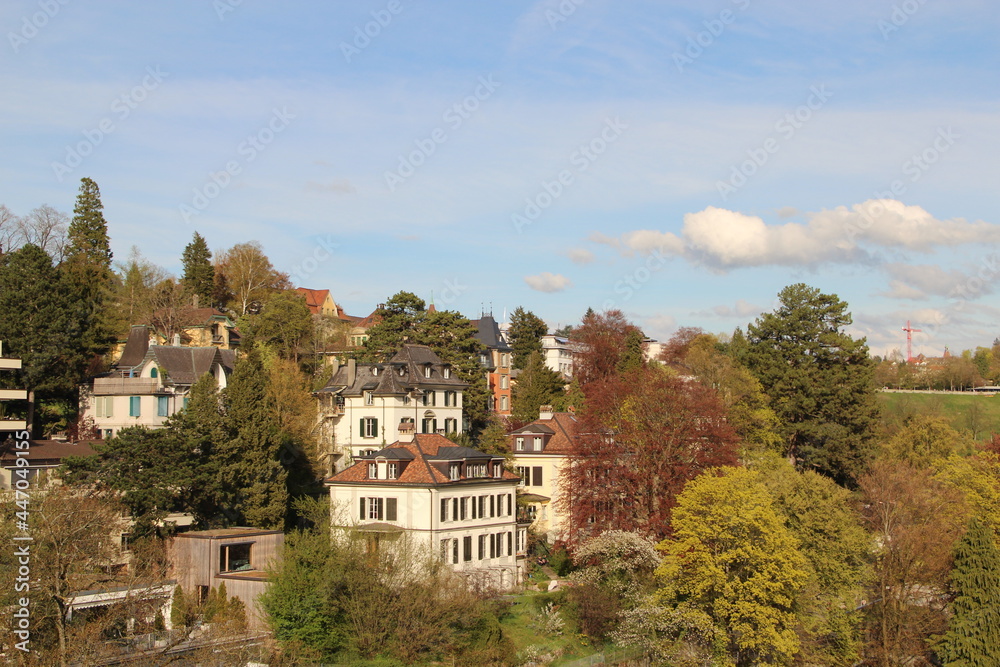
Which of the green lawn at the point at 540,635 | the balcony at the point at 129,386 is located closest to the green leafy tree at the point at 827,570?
the green lawn at the point at 540,635

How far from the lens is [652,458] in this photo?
51.9 meters

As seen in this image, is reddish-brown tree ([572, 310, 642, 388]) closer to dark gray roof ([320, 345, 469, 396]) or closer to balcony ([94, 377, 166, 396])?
dark gray roof ([320, 345, 469, 396])

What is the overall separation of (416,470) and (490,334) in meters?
48.9

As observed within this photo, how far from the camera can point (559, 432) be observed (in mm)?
61688

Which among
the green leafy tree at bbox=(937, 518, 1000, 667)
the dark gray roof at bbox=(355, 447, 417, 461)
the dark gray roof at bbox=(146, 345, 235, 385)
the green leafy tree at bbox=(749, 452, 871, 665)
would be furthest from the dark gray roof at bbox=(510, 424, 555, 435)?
the green leafy tree at bbox=(937, 518, 1000, 667)

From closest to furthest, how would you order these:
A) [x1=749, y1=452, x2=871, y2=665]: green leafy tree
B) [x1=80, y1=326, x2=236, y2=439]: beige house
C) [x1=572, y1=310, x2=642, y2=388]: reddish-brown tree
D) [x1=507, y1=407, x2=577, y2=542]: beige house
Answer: [x1=749, y1=452, x2=871, y2=665]: green leafy tree → [x1=80, y1=326, x2=236, y2=439]: beige house → [x1=507, y1=407, x2=577, y2=542]: beige house → [x1=572, y1=310, x2=642, y2=388]: reddish-brown tree

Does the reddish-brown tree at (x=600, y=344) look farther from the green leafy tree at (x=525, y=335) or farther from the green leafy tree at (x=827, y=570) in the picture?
the green leafy tree at (x=827, y=570)

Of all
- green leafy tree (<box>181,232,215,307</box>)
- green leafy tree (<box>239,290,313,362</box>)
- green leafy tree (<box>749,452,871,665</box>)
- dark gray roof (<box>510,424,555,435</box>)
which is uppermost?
green leafy tree (<box>181,232,215,307</box>)

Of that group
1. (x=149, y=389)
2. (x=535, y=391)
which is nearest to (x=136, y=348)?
(x=149, y=389)

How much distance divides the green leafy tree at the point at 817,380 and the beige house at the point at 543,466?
67.5ft

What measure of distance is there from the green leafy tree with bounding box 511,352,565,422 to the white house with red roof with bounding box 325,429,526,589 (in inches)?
895

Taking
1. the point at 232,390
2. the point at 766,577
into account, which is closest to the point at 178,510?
the point at 232,390

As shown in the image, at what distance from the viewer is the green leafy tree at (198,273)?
8544 centimetres

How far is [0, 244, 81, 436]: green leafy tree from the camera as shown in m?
55.1
